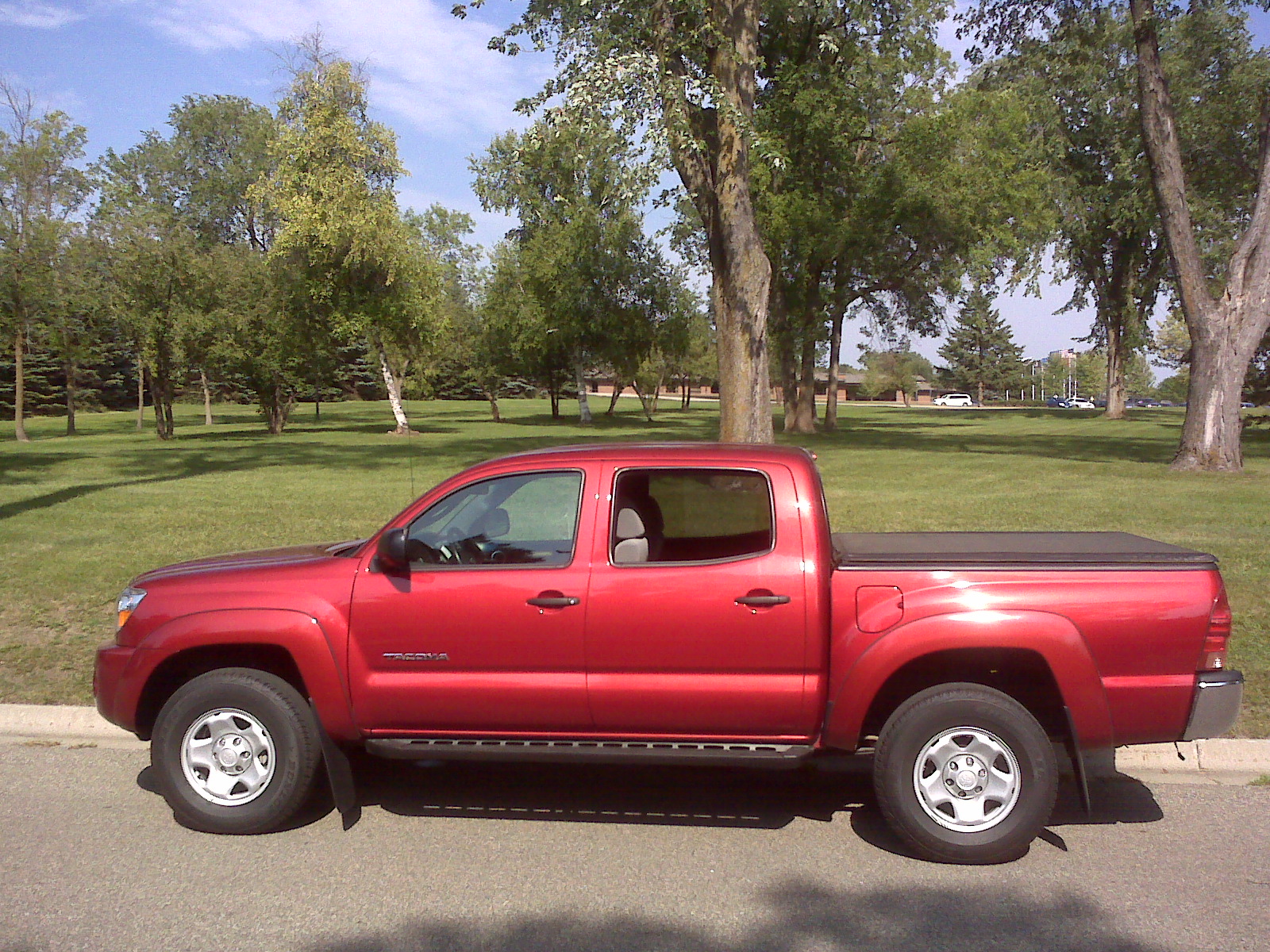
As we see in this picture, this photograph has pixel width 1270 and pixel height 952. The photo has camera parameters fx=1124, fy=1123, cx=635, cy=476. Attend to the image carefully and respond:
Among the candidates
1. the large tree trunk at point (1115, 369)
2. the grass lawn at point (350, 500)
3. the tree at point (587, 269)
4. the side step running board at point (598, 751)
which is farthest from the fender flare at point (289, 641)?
the large tree trunk at point (1115, 369)

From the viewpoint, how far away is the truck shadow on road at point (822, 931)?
3965 mm

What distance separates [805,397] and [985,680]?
126 feet

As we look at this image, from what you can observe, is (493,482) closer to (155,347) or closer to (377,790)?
(377,790)

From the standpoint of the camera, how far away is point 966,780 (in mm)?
4668

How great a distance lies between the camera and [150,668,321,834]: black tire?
16.3 ft

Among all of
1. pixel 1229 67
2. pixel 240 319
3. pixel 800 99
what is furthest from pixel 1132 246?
pixel 240 319

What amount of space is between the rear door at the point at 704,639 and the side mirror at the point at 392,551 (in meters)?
0.84

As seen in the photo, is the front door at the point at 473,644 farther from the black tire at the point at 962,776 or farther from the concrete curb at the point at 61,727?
the concrete curb at the point at 61,727

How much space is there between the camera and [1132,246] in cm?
5116

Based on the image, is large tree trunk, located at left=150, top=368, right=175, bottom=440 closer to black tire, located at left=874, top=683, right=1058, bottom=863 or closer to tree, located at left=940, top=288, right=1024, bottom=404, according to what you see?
black tire, located at left=874, top=683, right=1058, bottom=863

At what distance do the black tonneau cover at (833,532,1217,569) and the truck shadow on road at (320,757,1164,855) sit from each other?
1123mm

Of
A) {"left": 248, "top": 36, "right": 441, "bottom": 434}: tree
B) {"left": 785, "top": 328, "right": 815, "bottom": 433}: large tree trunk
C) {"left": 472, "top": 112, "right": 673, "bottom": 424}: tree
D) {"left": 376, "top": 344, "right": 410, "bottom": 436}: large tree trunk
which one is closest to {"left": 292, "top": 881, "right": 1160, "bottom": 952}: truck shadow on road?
{"left": 248, "top": 36, "right": 441, "bottom": 434}: tree

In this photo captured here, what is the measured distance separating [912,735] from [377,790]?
276 cm

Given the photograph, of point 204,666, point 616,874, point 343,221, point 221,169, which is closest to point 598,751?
point 616,874
